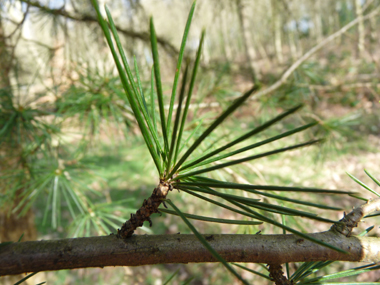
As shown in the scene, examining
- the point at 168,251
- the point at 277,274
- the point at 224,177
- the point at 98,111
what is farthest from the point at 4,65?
the point at 277,274

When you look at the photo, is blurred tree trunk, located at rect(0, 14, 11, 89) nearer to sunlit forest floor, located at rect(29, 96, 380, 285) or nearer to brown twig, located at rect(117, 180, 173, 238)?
sunlit forest floor, located at rect(29, 96, 380, 285)

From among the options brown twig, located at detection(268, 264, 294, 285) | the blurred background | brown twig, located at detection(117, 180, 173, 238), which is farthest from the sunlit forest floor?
brown twig, located at detection(117, 180, 173, 238)

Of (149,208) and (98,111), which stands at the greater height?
(98,111)

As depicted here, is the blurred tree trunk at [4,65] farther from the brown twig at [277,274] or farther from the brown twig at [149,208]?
the brown twig at [277,274]

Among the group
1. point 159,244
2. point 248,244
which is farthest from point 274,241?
point 159,244

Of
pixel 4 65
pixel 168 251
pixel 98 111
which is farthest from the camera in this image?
pixel 4 65

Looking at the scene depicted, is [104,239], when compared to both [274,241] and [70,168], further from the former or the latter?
[70,168]

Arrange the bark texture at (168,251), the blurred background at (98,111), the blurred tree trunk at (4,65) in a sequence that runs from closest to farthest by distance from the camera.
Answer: the bark texture at (168,251) → the blurred background at (98,111) → the blurred tree trunk at (4,65)

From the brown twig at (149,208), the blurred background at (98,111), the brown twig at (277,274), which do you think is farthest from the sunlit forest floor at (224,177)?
the brown twig at (149,208)

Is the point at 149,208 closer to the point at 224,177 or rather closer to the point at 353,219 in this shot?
the point at 353,219

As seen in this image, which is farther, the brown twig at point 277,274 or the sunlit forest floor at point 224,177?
the sunlit forest floor at point 224,177

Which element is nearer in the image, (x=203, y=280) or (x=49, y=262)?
(x=49, y=262)
